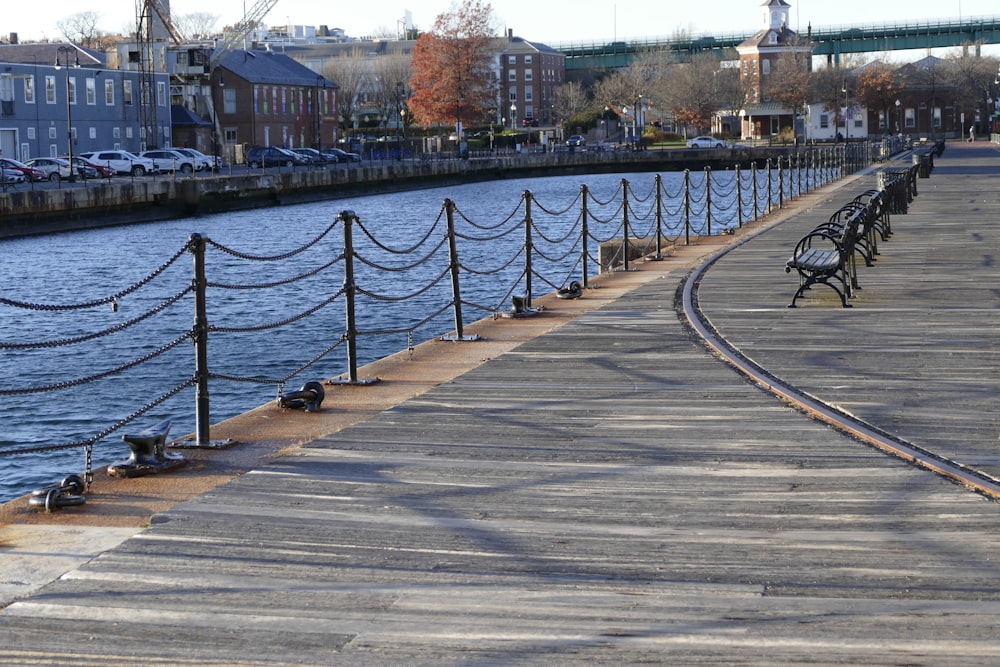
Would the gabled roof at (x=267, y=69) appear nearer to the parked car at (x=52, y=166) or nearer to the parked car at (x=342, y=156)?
the parked car at (x=342, y=156)

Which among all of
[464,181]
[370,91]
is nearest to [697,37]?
[370,91]

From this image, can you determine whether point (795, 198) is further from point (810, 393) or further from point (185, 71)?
point (185, 71)

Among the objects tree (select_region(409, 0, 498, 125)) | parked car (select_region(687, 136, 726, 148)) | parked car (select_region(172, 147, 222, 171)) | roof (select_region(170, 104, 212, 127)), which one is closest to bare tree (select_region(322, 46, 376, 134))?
tree (select_region(409, 0, 498, 125))

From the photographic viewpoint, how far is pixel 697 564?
18.2 ft

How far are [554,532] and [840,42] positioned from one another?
132359 mm

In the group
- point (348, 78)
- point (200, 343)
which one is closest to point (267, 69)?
point (348, 78)

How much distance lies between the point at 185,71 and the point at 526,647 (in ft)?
328

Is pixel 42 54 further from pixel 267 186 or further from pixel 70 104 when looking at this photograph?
pixel 267 186

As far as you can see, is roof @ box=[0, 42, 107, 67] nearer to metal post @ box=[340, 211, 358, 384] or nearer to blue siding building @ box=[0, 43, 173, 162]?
blue siding building @ box=[0, 43, 173, 162]

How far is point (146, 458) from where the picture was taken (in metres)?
7.36

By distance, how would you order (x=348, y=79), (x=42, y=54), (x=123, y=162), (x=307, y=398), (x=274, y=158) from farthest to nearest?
1. (x=348, y=79)
2. (x=42, y=54)
3. (x=274, y=158)
4. (x=123, y=162)
5. (x=307, y=398)

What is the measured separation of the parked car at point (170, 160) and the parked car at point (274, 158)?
29.0 feet

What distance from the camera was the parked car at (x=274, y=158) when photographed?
272 feet

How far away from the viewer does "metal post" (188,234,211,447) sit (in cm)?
792
